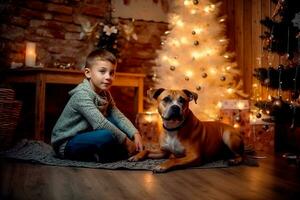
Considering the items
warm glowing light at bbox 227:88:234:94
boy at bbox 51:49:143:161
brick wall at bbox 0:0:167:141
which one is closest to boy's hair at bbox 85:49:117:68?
boy at bbox 51:49:143:161

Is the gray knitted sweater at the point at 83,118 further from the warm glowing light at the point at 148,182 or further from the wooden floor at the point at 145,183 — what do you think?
the warm glowing light at the point at 148,182

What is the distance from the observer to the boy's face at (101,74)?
2406mm

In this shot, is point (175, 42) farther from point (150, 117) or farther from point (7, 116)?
point (7, 116)

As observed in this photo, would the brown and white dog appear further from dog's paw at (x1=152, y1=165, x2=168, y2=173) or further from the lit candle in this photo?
the lit candle

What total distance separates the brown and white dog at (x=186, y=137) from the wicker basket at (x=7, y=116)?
105 cm

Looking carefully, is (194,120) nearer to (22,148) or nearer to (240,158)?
(240,158)

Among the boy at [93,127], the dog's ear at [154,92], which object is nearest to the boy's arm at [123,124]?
the boy at [93,127]

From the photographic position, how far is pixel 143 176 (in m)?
1.93

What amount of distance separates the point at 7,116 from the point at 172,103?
4.32 feet

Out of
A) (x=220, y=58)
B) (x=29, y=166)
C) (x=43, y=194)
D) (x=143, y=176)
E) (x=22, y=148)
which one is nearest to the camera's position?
(x=43, y=194)

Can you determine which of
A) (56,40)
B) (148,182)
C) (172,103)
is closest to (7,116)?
(172,103)

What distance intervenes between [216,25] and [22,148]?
2374mm

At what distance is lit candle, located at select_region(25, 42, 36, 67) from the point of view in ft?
11.8

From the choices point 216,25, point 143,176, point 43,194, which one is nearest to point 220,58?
point 216,25
